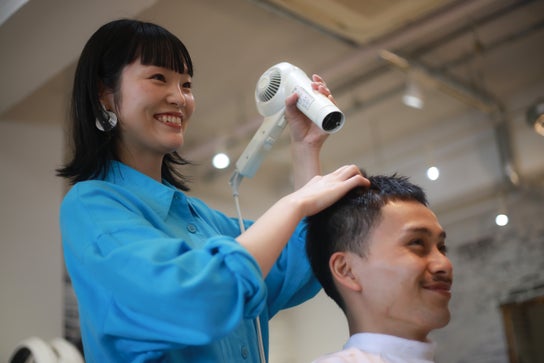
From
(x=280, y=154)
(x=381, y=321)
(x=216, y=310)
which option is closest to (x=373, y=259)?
(x=381, y=321)

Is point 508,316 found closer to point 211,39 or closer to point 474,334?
point 474,334

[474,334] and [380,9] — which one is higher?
[380,9]

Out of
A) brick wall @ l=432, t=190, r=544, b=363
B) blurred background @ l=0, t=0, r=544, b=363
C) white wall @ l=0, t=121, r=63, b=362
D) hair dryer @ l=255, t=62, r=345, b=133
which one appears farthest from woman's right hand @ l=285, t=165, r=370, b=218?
brick wall @ l=432, t=190, r=544, b=363

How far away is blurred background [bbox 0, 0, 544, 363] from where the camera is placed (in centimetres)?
375

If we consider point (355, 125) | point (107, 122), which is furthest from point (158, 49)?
point (355, 125)

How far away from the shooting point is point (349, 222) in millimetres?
1457

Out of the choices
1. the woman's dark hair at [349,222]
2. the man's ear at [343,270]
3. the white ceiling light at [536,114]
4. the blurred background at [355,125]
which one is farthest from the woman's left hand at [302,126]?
the white ceiling light at [536,114]

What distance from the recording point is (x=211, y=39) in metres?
4.19

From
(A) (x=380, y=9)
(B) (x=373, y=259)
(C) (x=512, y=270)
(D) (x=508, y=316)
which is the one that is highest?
(A) (x=380, y=9)

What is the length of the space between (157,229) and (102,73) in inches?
14.7

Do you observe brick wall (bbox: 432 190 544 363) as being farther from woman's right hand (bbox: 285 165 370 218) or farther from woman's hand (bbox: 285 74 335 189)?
woman's right hand (bbox: 285 165 370 218)

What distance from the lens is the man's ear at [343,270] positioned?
56.2 inches

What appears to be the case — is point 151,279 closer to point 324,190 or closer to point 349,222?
point 324,190

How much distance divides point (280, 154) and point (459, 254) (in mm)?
1575
